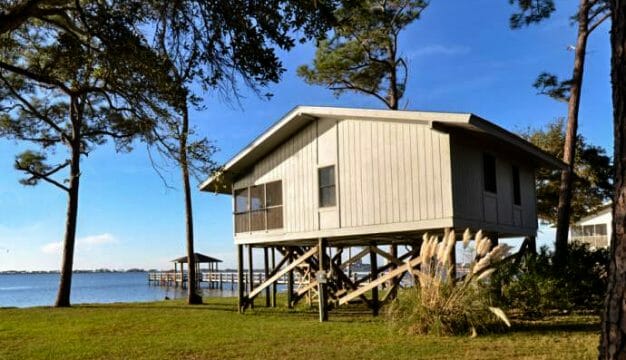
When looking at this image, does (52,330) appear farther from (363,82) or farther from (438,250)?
(363,82)

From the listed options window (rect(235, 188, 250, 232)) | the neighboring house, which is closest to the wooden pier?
the neighboring house

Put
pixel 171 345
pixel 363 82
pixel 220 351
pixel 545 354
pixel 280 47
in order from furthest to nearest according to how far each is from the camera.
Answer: pixel 363 82 < pixel 171 345 < pixel 220 351 < pixel 545 354 < pixel 280 47

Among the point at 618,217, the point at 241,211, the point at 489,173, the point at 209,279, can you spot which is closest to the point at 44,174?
the point at 241,211

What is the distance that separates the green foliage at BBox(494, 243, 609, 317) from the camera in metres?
13.1

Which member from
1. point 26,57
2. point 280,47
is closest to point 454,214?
point 280,47

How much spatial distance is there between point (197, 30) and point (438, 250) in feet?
19.8

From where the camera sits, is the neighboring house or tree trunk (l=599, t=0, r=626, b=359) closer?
tree trunk (l=599, t=0, r=626, b=359)

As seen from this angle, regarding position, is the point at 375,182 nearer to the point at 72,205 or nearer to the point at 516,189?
the point at 516,189

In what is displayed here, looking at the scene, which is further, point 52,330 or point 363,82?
point 363,82

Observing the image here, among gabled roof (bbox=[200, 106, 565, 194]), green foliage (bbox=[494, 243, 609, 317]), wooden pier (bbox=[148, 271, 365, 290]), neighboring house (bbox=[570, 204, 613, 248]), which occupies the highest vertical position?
gabled roof (bbox=[200, 106, 565, 194])

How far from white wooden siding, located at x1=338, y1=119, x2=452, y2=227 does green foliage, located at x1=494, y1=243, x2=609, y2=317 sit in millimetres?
2337

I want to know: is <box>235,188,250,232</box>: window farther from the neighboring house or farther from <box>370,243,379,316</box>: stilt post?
the neighboring house

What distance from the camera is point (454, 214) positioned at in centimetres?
1258

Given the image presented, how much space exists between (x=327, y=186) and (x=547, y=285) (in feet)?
18.6
